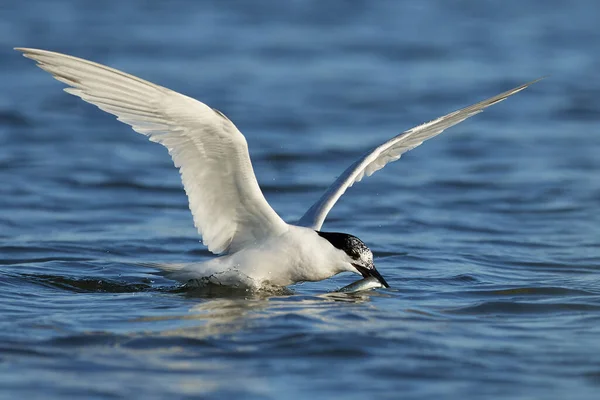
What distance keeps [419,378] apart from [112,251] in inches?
184

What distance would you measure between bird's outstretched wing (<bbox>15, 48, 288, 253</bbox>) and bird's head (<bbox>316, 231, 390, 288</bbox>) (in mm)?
422

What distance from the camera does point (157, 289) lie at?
905 cm

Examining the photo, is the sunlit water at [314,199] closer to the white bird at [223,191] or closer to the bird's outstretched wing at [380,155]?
the white bird at [223,191]

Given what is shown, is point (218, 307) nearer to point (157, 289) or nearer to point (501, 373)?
point (157, 289)

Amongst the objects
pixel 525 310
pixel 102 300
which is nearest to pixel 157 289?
pixel 102 300

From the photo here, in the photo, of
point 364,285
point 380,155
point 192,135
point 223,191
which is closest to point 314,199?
point 380,155

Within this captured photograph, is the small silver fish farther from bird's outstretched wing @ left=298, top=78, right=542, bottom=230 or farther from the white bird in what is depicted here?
bird's outstretched wing @ left=298, top=78, right=542, bottom=230

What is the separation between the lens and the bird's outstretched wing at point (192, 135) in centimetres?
745

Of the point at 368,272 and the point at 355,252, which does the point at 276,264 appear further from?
the point at 368,272

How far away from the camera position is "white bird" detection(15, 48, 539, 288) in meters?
7.49

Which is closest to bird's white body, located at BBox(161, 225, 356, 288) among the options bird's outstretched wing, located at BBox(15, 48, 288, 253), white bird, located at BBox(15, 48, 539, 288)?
white bird, located at BBox(15, 48, 539, 288)

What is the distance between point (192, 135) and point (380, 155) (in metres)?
2.41

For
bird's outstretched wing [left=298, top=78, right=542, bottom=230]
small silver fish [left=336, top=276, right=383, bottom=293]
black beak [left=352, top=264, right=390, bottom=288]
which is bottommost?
small silver fish [left=336, top=276, right=383, bottom=293]

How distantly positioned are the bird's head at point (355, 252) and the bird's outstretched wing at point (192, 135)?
1.38ft
